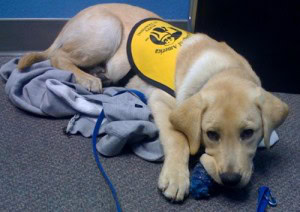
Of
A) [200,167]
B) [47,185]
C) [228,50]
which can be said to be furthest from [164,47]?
[47,185]

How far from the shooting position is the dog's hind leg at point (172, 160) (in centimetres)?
159

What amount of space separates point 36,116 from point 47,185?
0.64 m

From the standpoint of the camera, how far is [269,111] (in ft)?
5.27

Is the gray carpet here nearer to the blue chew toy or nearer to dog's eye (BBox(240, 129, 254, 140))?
the blue chew toy

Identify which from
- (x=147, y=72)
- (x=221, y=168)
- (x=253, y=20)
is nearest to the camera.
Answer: (x=221, y=168)

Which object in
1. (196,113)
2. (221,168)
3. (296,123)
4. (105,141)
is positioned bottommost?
(296,123)

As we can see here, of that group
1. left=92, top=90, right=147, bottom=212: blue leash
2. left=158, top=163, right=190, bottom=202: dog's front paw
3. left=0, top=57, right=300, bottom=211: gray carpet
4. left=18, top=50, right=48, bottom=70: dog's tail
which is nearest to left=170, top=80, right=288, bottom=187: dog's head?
left=158, top=163, right=190, bottom=202: dog's front paw

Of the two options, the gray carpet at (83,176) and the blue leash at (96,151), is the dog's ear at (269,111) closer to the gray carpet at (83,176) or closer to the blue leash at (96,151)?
the gray carpet at (83,176)

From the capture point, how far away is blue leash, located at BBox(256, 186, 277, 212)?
5.29 feet

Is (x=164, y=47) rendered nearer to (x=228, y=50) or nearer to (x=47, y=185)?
(x=228, y=50)

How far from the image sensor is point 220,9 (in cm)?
257

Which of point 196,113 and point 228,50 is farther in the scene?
point 228,50

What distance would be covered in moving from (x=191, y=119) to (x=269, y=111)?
0.35m

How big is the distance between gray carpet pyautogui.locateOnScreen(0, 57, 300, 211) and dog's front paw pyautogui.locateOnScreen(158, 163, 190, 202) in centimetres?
6
